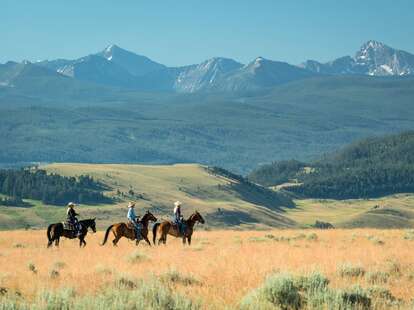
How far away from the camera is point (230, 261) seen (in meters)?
23.1

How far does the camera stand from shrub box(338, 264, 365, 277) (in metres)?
18.8

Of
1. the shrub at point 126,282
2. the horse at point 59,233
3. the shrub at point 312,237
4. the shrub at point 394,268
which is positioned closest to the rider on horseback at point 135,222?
the horse at point 59,233

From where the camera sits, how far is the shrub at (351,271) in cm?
1875

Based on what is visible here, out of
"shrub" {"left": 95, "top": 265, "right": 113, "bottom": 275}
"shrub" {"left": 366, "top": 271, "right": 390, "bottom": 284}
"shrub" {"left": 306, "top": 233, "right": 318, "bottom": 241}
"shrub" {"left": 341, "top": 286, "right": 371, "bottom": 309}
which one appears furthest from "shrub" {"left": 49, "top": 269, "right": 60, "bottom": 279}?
"shrub" {"left": 306, "top": 233, "right": 318, "bottom": 241}

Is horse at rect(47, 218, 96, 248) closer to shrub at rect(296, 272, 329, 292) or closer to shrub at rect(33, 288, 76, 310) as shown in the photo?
shrub at rect(296, 272, 329, 292)

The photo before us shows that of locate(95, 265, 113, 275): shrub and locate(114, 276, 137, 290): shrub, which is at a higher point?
locate(114, 276, 137, 290): shrub

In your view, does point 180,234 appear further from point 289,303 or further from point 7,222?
point 7,222

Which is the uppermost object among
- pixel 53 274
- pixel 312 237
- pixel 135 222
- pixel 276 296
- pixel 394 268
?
pixel 276 296

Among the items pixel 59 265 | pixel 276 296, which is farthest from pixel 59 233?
pixel 276 296

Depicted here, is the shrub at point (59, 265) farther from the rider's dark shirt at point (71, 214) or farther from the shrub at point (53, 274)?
the rider's dark shirt at point (71, 214)

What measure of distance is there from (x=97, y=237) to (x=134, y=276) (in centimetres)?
2933

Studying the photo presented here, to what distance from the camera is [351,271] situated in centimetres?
1883

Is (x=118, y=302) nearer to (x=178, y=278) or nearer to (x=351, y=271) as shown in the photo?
(x=178, y=278)

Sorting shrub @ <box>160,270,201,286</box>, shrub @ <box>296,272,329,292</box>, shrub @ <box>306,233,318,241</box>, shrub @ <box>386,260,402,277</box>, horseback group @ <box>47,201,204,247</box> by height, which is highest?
shrub @ <box>296,272,329,292</box>
